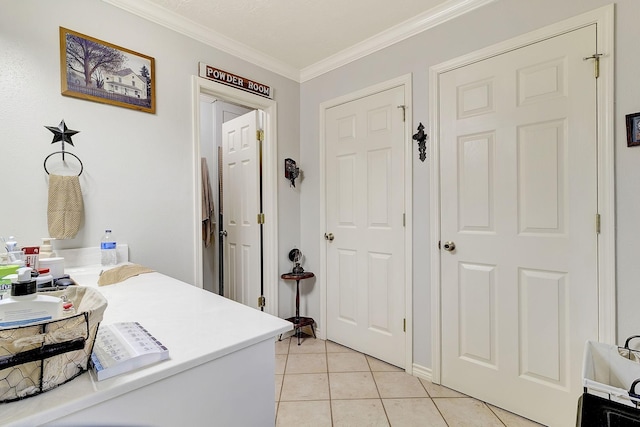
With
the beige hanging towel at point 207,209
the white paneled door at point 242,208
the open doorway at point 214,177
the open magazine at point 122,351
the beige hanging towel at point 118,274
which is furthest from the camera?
the open doorway at point 214,177

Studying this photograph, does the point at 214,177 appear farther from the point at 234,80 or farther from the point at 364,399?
the point at 364,399

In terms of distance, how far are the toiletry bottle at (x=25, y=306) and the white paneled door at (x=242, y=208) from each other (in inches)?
87.2

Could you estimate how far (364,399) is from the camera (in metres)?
1.91

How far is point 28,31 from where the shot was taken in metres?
1.54

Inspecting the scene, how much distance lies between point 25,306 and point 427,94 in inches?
88.5

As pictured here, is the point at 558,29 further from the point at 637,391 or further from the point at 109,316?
the point at 109,316

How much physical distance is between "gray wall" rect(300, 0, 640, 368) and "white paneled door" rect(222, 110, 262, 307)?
1.53 feet

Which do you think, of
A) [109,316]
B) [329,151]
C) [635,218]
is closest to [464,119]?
[635,218]

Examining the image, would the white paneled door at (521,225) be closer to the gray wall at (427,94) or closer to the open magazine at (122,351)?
the gray wall at (427,94)

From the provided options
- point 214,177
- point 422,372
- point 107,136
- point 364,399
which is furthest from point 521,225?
point 214,177

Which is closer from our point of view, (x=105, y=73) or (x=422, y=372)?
(x=105, y=73)

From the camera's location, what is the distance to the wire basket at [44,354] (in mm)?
500

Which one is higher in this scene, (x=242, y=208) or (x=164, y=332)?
(x=242, y=208)

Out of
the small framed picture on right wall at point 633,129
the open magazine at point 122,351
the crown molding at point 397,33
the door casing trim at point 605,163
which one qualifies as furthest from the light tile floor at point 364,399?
the crown molding at point 397,33
